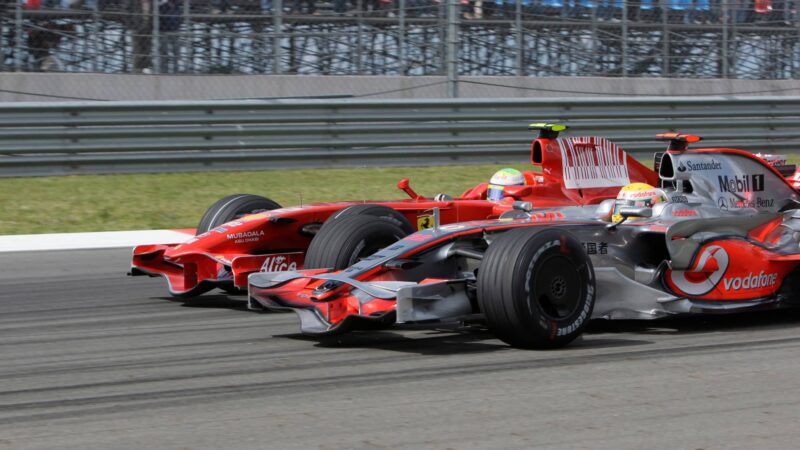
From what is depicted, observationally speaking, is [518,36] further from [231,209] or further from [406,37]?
[231,209]

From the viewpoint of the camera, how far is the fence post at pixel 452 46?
1443 centimetres

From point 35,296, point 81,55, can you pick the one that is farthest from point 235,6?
point 35,296

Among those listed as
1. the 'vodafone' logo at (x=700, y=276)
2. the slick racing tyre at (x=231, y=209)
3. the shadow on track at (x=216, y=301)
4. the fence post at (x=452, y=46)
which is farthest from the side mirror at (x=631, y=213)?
the fence post at (x=452, y=46)

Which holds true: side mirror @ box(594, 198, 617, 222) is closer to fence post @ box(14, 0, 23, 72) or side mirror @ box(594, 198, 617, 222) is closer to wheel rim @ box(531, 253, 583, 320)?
wheel rim @ box(531, 253, 583, 320)

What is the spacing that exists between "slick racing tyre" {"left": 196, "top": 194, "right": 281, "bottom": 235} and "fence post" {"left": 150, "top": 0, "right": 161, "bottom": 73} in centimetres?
578

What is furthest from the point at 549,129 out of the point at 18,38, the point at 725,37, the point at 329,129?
the point at 725,37

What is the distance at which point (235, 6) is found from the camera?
48.3 feet

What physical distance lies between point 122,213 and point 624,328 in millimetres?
7282

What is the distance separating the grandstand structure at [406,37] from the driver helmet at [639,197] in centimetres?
711

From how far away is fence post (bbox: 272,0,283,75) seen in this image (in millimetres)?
14703

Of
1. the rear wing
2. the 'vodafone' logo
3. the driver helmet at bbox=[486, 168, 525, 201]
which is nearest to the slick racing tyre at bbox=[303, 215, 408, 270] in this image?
the 'vodafone' logo

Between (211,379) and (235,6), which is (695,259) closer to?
(211,379)

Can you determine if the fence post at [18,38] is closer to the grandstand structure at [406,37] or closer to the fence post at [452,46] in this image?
the grandstand structure at [406,37]

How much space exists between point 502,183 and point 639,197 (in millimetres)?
1916
